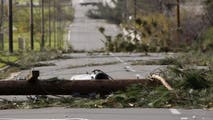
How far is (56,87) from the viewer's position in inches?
603

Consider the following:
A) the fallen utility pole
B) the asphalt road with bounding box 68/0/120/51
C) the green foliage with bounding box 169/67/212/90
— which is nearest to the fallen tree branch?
the green foliage with bounding box 169/67/212/90

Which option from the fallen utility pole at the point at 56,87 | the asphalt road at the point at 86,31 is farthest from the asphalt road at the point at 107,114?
the asphalt road at the point at 86,31

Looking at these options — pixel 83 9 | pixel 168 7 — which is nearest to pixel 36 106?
pixel 168 7

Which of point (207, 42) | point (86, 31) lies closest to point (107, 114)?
point (207, 42)

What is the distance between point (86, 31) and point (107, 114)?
369ft

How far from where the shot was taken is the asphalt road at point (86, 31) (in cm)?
9275

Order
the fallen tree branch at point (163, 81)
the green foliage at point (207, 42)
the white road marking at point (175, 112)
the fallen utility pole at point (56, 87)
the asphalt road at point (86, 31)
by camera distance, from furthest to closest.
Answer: the asphalt road at point (86, 31) < the green foliage at point (207, 42) < the fallen utility pole at point (56, 87) < the fallen tree branch at point (163, 81) < the white road marking at point (175, 112)

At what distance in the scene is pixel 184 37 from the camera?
172ft

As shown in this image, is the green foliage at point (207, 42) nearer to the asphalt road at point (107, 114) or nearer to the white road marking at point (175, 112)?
the white road marking at point (175, 112)

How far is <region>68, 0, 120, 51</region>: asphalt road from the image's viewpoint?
92.8m

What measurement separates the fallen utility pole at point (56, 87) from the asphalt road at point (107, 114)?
1122 mm

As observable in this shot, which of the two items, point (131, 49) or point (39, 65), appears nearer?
point (39, 65)

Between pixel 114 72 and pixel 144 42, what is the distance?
22.1 metres

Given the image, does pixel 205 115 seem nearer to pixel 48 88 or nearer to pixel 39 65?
pixel 48 88
